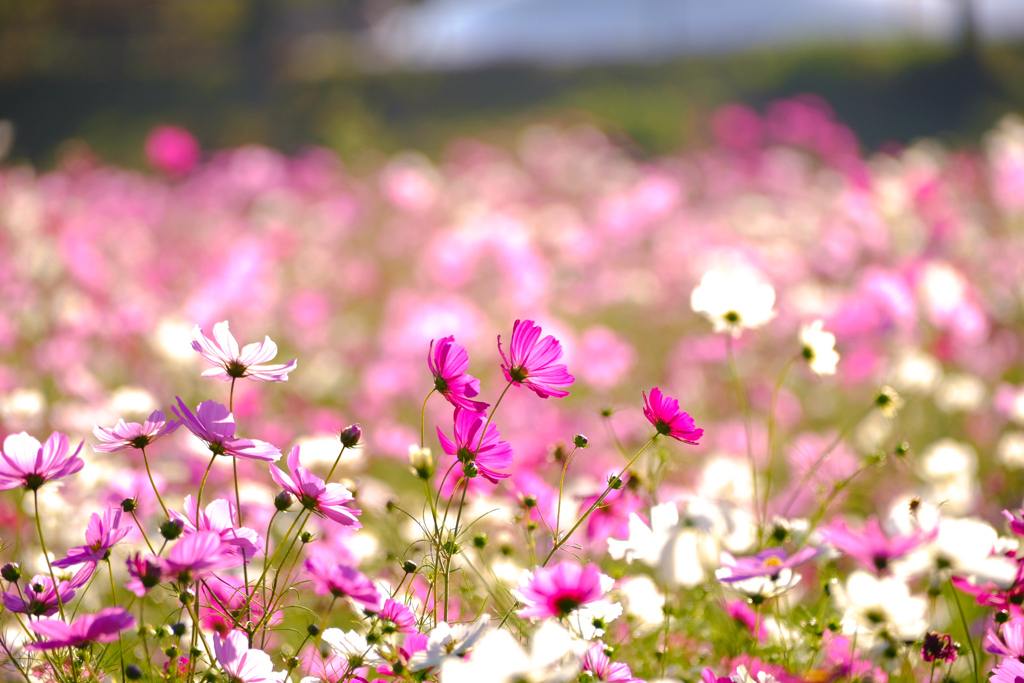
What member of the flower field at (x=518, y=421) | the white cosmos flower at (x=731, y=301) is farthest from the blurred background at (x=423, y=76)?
the white cosmos flower at (x=731, y=301)

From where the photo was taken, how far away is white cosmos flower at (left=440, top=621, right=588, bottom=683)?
526 millimetres

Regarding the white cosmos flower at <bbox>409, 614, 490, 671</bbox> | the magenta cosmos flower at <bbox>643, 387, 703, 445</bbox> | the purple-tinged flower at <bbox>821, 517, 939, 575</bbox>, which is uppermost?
the magenta cosmos flower at <bbox>643, 387, 703, 445</bbox>

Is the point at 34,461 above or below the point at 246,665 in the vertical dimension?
above

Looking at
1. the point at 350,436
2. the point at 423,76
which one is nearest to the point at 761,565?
the point at 350,436

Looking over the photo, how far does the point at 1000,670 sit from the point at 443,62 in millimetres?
A: 14386

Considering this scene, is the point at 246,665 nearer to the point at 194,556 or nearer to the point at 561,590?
the point at 194,556

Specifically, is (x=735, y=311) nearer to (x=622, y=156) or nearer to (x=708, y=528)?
A: (x=708, y=528)

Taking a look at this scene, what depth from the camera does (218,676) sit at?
69cm

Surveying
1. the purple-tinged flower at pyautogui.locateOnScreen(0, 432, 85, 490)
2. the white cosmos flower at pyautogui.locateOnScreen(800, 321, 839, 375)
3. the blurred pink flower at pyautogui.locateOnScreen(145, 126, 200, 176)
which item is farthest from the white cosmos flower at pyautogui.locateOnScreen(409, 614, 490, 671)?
the blurred pink flower at pyautogui.locateOnScreen(145, 126, 200, 176)

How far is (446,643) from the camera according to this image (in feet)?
2.12

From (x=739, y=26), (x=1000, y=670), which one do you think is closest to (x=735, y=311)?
(x=1000, y=670)

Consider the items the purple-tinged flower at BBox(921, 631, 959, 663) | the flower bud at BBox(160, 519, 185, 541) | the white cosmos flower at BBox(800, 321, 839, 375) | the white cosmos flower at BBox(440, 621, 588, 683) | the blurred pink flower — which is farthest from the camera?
the blurred pink flower

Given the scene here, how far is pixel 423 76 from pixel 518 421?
1147 centimetres

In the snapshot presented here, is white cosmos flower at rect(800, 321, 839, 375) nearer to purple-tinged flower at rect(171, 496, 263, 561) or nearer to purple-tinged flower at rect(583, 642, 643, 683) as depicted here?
purple-tinged flower at rect(583, 642, 643, 683)
